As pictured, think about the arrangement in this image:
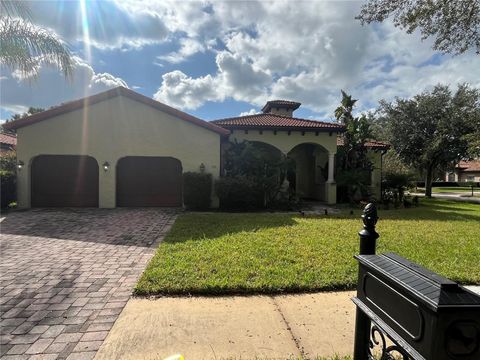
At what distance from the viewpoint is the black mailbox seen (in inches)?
55.1

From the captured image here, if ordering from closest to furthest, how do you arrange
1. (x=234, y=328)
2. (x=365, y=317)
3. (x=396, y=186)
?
(x=365, y=317) → (x=234, y=328) → (x=396, y=186)

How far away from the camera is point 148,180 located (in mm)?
13523

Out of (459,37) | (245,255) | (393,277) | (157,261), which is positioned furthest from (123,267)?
(459,37)

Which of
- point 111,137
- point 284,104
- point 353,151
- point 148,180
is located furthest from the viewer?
point 284,104

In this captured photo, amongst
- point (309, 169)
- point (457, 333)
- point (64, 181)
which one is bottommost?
point (457, 333)

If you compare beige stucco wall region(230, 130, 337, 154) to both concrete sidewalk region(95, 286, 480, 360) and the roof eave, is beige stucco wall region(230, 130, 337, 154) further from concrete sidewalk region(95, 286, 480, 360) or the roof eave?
concrete sidewalk region(95, 286, 480, 360)

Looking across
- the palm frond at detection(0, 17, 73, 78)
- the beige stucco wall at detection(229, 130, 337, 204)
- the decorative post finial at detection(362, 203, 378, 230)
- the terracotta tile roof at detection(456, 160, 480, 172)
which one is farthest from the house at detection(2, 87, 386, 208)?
the terracotta tile roof at detection(456, 160, 480, 172)

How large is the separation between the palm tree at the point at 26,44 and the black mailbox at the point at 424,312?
11245mm

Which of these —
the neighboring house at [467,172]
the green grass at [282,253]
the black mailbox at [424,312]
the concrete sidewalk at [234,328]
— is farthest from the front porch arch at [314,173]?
the neighboring house at [467,172]

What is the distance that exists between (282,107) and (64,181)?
1497 cm

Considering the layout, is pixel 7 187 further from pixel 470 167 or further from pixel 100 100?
pixel 470 167

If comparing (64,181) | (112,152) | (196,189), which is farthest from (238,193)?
(64,181)

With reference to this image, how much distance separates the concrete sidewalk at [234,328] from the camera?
9.62 ft

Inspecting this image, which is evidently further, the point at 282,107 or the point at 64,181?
the point at 282,107
